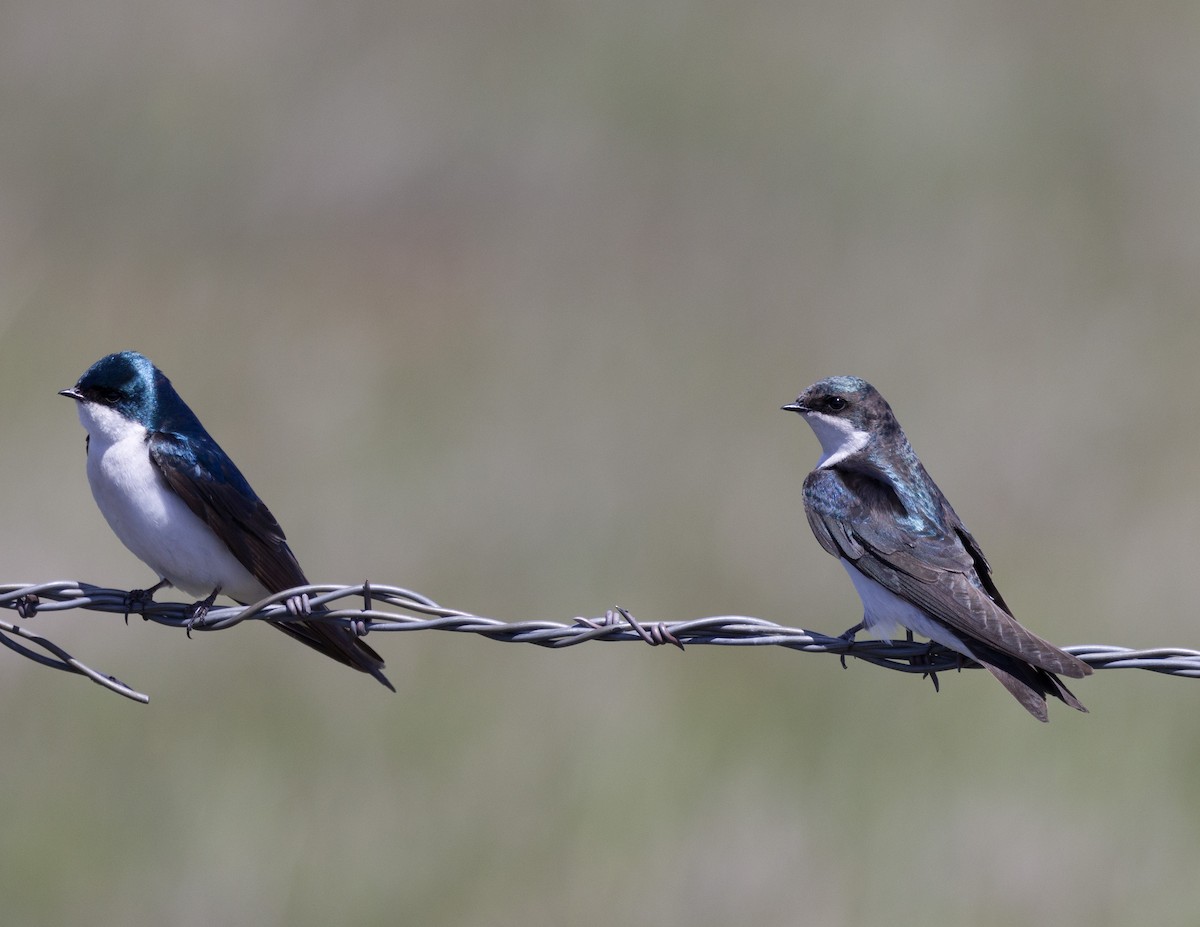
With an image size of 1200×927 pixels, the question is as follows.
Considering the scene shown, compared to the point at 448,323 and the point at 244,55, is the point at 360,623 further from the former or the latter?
the point at 244,55

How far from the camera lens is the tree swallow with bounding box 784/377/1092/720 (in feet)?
11.6

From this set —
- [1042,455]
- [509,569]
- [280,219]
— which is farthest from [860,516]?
[280,219]

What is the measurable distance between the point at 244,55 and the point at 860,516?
13.9 meters

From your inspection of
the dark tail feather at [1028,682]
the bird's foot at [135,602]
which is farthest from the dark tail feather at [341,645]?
Result: the dark tail feather at [1028,682]

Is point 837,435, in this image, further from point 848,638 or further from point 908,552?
point 848,638

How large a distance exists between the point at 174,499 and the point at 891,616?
1.86m

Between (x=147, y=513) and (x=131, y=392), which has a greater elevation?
(x=131, y=392)

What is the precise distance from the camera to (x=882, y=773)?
5.95 m

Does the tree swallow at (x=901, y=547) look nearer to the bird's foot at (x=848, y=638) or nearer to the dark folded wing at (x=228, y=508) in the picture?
the bird's foot at (x=848, y=638)

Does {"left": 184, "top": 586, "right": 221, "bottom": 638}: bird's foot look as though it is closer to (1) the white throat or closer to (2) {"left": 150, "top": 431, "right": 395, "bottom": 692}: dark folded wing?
(2) {"left": 150, "top": 431, "right": 395, "bottom": 692}: dark folded wing

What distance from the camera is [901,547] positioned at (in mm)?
4020

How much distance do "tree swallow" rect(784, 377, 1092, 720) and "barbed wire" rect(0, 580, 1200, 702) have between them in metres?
0.31

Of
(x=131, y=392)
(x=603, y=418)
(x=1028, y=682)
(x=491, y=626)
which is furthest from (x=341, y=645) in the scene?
(x=603, y=418)

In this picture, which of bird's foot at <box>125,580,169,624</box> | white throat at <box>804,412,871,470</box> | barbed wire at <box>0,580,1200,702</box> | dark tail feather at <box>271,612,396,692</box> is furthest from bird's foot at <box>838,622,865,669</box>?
bird's foot at <box>125,580,169,624</box>
